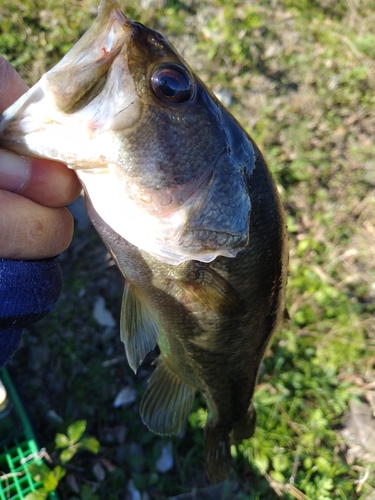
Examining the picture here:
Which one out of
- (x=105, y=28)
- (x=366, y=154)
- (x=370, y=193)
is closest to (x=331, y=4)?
(x=366, y=154)

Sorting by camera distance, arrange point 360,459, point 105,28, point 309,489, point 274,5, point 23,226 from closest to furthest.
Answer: point 105,28, point 23,226, point 309,489, point 360,459, point 274,5

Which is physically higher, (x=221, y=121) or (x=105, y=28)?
(x=105, y=28)

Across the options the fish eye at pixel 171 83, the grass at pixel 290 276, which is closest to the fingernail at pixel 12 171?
the fish eye at pixel 171 83

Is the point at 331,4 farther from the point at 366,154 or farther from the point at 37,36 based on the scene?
the point at 37,36

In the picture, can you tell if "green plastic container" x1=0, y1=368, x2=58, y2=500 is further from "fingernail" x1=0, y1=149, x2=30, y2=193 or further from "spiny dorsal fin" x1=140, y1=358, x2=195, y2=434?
"fingernail" x1=0, y1=149, x2=30, y2=193

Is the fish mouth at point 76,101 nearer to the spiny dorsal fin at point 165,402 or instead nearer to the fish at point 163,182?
the fish at point 163,182

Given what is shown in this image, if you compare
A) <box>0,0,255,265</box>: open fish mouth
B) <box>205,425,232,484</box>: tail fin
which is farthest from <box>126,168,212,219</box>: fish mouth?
<box>205,425,232,484</box>: tail fin
